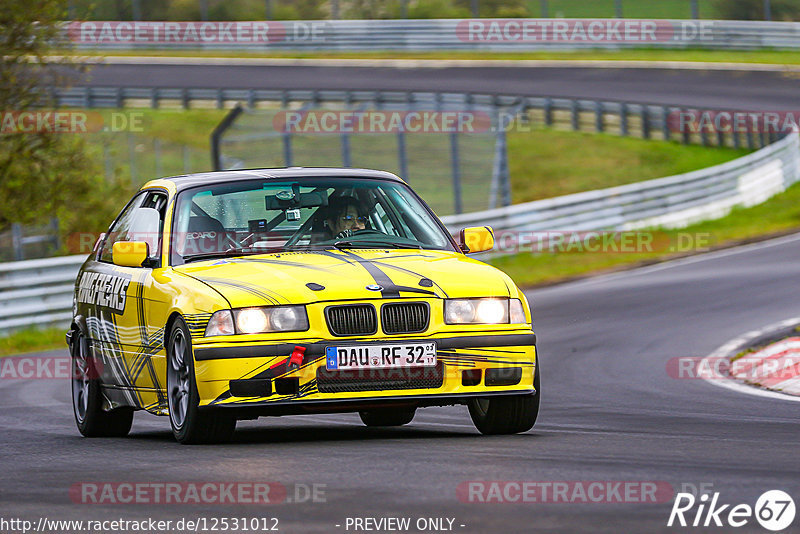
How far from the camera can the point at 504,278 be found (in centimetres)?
816

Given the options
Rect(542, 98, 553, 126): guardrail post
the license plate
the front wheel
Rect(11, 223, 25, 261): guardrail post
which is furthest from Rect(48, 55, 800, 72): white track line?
the license plate

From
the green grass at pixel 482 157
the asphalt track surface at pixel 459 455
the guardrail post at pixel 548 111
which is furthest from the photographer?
the guardrail post at pixel 548 111

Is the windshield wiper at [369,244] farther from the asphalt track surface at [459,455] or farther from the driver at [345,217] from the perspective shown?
the asphalt track surface at [459,455]

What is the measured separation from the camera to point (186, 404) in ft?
26.0

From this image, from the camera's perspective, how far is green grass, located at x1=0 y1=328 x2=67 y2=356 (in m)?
Result: 19.4

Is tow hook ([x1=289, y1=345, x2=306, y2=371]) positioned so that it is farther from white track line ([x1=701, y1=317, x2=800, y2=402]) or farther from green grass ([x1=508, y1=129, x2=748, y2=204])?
Answer: green grass ([x1=508, y1=129, x2=748, y2=204])

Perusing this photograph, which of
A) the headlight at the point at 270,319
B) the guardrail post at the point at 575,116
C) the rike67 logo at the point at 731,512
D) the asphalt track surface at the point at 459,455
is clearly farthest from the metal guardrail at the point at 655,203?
the rike67 logo at the point at 731,512

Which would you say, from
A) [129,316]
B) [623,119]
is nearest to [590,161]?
[623,119]

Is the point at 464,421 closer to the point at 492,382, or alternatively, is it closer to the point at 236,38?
the point at 492,382

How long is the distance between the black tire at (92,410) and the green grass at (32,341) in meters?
9.47

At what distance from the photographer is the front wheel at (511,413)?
8164 millimetres

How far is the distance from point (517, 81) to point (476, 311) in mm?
38011

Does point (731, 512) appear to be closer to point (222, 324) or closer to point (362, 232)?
point (222, 324)

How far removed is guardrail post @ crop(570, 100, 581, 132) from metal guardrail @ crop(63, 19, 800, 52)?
10.9 metres
